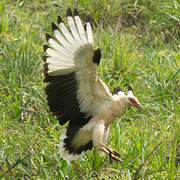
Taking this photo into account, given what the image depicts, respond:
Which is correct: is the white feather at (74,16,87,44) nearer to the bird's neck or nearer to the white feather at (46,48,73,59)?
the white feather at (46,48,73,59)

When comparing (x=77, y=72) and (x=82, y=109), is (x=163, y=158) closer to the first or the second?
(x=82, y=109)

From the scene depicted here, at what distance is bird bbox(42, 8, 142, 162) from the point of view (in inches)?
150

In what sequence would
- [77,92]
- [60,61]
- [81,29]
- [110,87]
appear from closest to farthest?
[81,29] → [60,61] → [77,92] → [110,87]

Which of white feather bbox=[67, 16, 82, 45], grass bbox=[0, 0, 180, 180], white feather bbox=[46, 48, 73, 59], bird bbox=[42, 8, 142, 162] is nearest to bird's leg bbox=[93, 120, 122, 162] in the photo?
bird bbox=[42, 8, 142, 162]

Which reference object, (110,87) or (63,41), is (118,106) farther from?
(110,87)

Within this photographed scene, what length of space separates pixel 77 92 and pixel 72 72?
22 cm

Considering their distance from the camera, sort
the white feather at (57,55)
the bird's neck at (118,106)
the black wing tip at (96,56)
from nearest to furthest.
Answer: the black wing tip at (96,56), the white feather at (57,55), the bird's neck at (118,106)

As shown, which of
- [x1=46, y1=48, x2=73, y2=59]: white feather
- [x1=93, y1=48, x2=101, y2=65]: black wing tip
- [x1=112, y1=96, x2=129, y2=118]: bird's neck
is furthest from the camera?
[x1=112, y1=96, x2=129, y2=118]: bird's neck

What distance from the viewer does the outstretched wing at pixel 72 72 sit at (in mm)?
3783

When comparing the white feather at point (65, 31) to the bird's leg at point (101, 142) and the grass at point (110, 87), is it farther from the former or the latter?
the grass at point (110, 87)

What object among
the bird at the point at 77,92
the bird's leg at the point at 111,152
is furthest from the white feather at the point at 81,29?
the bird's leg at the point at 111,152

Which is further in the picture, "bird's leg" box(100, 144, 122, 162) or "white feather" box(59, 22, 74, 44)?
"bird's leg" box(100, 144, 122, 162)

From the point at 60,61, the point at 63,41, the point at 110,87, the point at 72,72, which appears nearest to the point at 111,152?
the point at 72,72

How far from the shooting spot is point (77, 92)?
407cm
